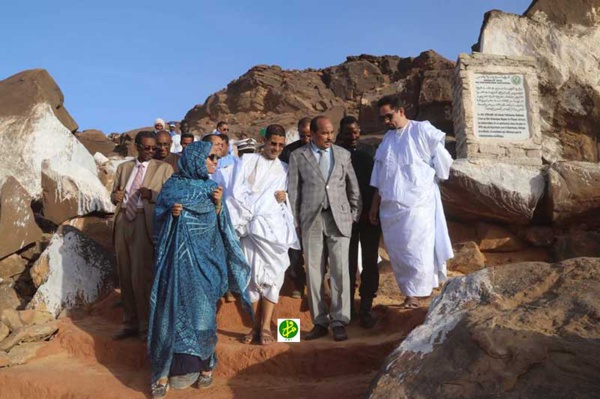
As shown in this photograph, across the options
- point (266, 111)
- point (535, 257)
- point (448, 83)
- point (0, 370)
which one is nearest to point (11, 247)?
point (0, 370)

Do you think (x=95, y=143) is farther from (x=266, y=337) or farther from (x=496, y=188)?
(x=266, y=337)

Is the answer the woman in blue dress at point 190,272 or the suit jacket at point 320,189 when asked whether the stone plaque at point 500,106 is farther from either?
the woman in blue dress at point 190,272

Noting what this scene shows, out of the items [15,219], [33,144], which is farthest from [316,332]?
[33,144]

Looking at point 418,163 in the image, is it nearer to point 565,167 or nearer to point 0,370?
point 565,167

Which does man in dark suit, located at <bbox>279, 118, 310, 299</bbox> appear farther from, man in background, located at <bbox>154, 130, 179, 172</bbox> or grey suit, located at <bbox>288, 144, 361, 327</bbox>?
man in background, located at <bbox>154, 130, 179, 172</bbox>

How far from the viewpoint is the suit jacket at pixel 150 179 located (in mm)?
4426

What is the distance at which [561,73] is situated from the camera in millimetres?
8352

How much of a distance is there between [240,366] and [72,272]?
2.73 meters

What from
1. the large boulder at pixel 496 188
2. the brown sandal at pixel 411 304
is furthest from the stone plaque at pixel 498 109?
the brown sandal at pixel 411 304

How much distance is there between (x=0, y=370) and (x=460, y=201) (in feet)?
17.7

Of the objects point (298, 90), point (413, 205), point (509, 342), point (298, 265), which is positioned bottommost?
point (509, 342)

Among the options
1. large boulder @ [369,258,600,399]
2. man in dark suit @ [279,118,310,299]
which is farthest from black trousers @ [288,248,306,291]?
large boulder @ [369,258,600,399]

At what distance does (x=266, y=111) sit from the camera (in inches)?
1002

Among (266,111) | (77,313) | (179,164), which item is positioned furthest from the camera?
(266,111)
